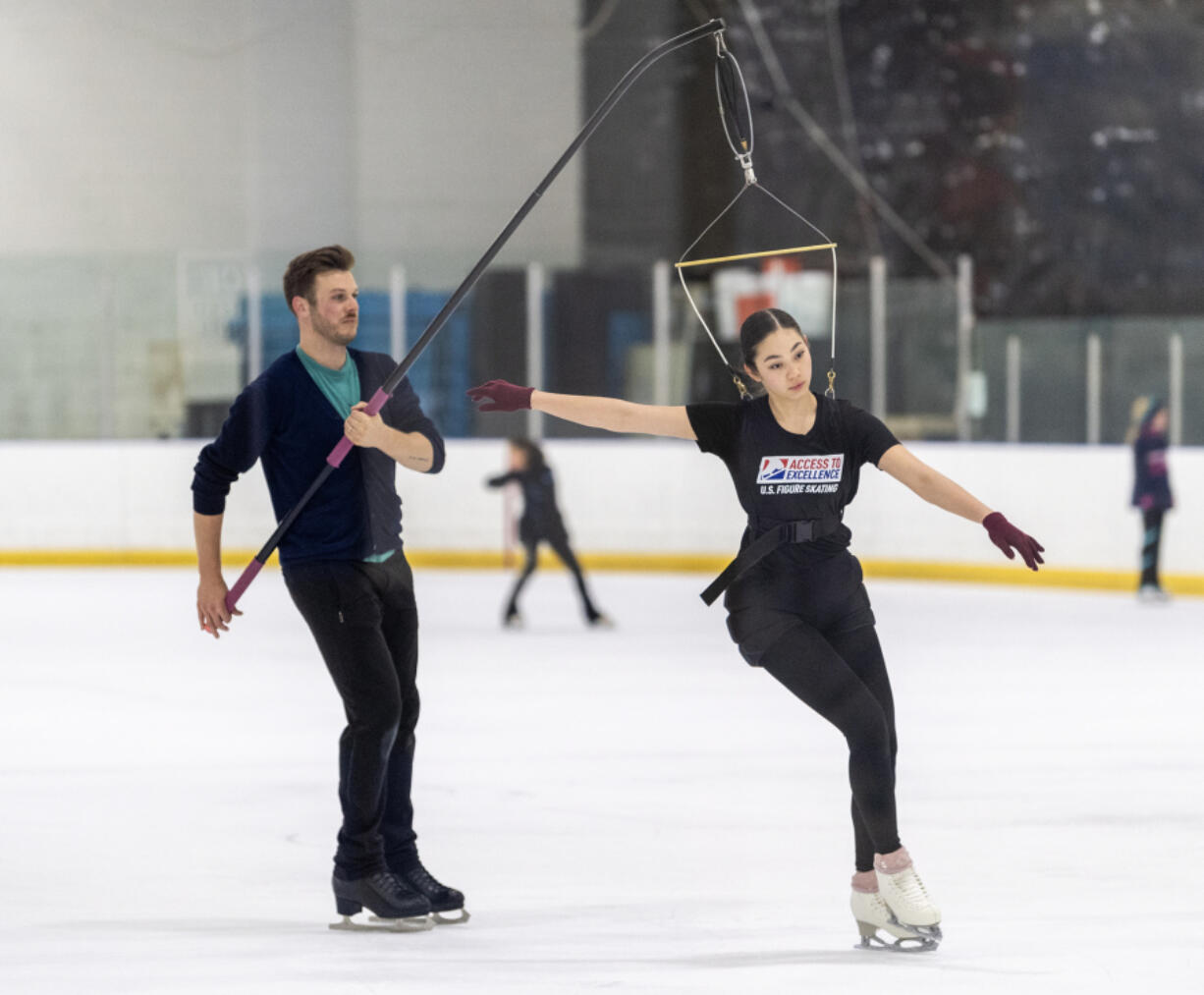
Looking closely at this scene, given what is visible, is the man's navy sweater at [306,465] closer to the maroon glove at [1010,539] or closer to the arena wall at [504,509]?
the maroon glove at [1010,539]

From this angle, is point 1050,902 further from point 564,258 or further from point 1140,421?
point 564,258

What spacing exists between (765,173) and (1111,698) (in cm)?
1121

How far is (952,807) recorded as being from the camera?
6.47m

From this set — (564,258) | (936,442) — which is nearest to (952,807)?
(936,442)

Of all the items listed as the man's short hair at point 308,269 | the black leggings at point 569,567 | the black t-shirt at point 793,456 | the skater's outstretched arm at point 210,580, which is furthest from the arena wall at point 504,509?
the skater's outstretched arm at point 210,580

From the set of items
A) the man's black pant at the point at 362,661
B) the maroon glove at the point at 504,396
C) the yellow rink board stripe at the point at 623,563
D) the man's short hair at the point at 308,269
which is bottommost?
the yellow rink board stripe at the point at 623,563

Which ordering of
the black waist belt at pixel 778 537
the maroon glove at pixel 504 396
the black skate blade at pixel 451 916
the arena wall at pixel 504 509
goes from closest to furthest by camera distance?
the black waist belt at pixel 778 537 → the maroon glove at pixel 504 396 → the black skate blade at pixel 451 916 → the arena wall at pixel 504 509

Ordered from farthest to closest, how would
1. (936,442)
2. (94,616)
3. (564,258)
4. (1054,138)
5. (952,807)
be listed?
(564,258) < (1054,138) < (936,442) < (94,616) < (952,807)

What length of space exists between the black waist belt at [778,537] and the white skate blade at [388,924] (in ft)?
3.08

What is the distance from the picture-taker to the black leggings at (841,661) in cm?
448

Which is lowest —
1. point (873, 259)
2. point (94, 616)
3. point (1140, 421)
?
point (94, 616)

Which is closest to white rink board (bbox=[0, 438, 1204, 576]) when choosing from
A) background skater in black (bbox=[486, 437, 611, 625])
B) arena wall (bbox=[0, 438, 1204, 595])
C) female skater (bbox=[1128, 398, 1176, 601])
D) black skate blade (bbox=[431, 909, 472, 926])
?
arena wall (bbox=[0, 438, 1204, 595])

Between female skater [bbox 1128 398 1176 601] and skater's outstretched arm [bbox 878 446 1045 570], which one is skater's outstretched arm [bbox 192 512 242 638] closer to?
skater's outstretched arm [bbox 878 446 1045 570]

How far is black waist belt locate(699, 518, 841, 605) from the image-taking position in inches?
179
